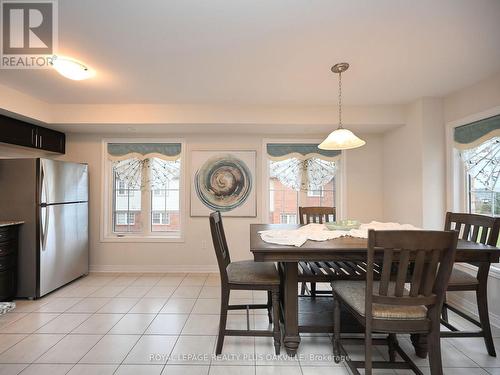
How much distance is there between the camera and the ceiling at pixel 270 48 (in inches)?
62.1

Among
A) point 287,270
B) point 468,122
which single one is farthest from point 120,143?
point 468,122


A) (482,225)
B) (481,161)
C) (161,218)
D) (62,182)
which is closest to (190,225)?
(161,218)

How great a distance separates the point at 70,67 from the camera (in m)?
2.17

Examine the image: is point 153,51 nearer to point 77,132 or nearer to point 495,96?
point 77,132

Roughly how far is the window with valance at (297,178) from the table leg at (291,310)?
6.72 ft

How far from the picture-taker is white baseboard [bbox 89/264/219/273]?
3.76 meters

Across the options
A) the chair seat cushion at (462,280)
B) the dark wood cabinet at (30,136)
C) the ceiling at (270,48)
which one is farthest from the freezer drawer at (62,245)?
the chair seat cushion at (462,280)

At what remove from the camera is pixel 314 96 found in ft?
9.75

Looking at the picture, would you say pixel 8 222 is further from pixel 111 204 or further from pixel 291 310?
pixel 291 310

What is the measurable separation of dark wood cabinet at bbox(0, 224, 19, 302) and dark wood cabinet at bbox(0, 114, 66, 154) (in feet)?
3.46

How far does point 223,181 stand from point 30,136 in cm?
258

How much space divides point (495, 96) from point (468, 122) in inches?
12.9

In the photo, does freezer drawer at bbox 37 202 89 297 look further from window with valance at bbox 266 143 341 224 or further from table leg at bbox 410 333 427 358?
table leg at bbox 410 333 427 358

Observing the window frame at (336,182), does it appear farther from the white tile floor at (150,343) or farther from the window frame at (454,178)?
the white tile floor at (150,343)
